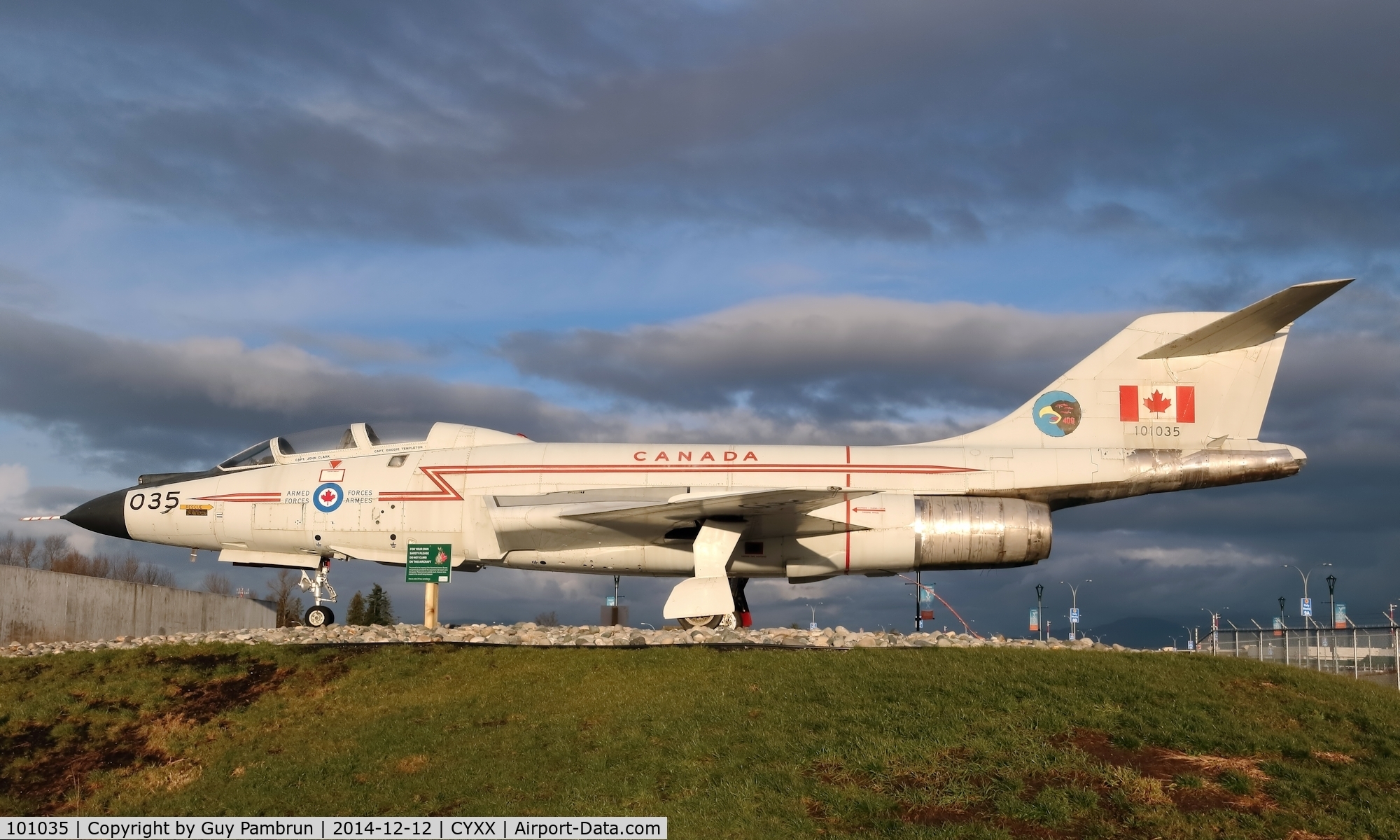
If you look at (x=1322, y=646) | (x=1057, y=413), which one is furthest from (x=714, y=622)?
(x=1322, y=646)

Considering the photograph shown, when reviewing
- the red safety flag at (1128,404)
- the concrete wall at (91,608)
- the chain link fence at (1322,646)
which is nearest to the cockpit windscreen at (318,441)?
the concrete wall at (91,608)

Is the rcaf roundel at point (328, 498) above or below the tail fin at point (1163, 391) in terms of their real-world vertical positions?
below

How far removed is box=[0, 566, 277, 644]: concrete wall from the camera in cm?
2642

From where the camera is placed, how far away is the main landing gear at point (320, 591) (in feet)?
60.0

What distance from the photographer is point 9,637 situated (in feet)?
86.0

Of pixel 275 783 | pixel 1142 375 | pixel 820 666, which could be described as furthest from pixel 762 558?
pixel 275 783

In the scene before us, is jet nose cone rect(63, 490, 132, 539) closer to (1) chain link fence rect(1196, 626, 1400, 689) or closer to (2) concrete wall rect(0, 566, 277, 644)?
(2) concrete wall rect(0, 566, 277, 644)

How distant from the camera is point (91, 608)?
28547 millimetres

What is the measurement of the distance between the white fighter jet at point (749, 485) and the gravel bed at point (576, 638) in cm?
90

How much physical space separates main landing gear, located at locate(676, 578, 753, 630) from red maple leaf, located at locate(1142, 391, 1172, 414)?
7828mm

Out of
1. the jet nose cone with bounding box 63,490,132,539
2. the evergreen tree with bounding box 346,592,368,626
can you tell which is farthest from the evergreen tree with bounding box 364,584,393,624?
the jet nose cone with bounding box 63,490,132,539
